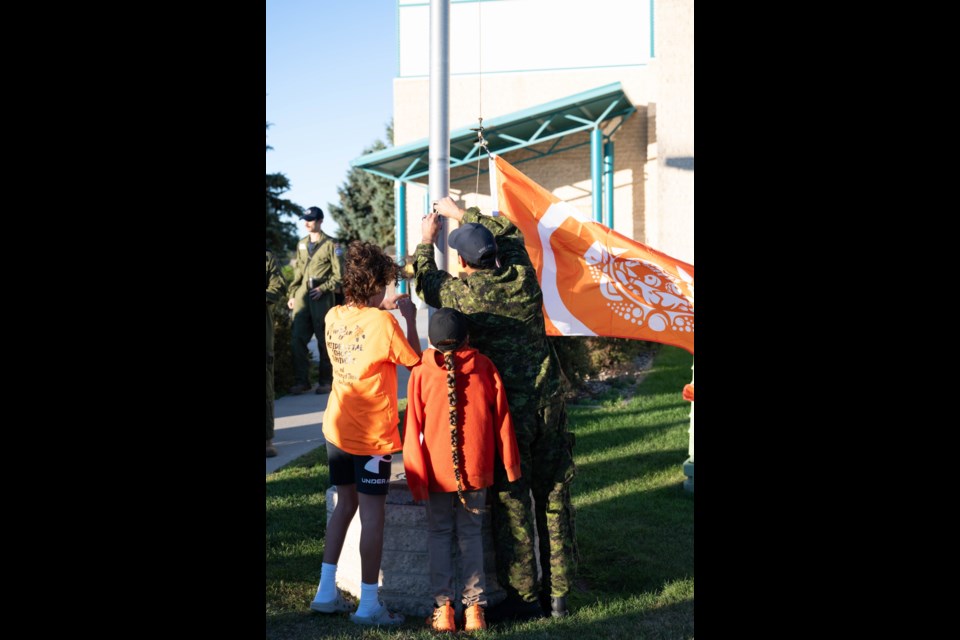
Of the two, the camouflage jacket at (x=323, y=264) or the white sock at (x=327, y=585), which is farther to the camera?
the camouflage jacket at (x=323, y=264)

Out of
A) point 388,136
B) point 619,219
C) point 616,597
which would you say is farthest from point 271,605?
point 388,136

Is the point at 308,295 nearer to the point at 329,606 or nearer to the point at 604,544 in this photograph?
the point at 604,544

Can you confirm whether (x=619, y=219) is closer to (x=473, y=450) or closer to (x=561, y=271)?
(x=561, y=271)

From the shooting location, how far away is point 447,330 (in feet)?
13.9

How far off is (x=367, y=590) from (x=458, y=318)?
1.51 meters

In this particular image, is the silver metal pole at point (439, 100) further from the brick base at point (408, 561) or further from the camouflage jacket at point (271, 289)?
the camouflage jacket at point (271, 289)

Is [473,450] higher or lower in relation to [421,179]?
lower

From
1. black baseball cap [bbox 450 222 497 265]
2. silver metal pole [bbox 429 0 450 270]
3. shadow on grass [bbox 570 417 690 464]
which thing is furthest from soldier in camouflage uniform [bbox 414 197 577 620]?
shadow on grass [bbox 570 417 690 464]

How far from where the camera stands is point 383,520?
14.7 ft

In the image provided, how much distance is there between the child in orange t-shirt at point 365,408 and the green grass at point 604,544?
0.37 meters

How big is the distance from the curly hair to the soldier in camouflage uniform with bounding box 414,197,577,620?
231 millimetres

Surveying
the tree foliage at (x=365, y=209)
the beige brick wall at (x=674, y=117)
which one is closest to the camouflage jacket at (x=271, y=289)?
the beige brick wall at (x=674, y=117)

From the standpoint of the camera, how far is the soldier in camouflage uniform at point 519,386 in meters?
4.56

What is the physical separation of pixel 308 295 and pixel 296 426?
175cm
